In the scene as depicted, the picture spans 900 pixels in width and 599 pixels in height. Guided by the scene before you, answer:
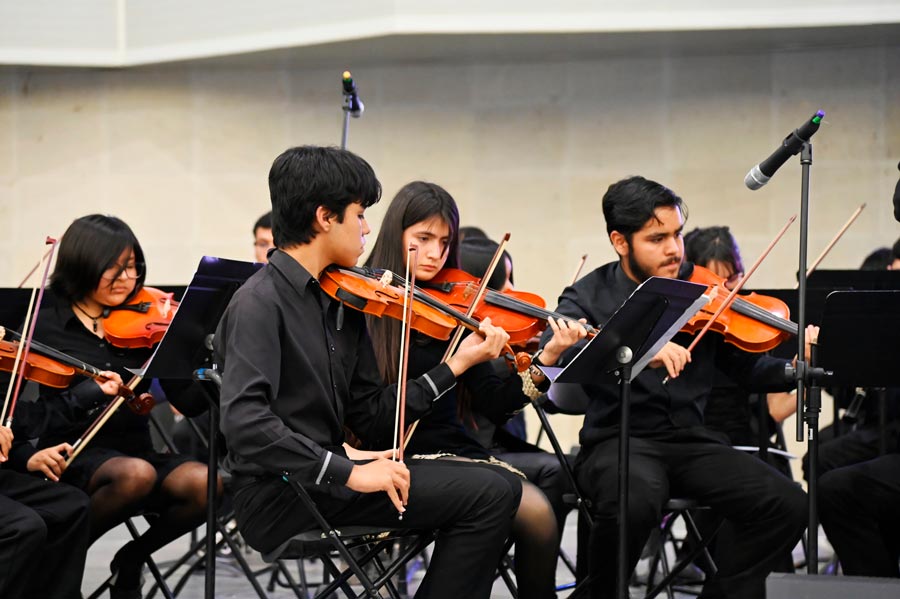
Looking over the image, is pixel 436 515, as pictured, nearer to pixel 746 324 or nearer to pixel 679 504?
pixel 679 504

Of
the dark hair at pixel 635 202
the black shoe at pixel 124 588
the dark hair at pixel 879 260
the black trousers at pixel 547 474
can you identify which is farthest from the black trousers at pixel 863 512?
the black shoe at pixel 124 588

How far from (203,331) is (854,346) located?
4.93ft

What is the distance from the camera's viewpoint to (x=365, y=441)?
2.64m

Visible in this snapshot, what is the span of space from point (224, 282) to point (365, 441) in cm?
50

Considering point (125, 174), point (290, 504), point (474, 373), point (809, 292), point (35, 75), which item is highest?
point (35, 75)

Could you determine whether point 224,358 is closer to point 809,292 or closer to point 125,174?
point 809,292

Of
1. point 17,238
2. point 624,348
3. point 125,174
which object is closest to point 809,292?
point 624,348

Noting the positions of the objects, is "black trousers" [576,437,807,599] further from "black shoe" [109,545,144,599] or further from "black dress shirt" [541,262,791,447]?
"black shoe" [109,545,144,599]

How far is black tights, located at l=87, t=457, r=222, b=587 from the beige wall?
2.99m

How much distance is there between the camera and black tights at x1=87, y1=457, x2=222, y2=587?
3104 mm

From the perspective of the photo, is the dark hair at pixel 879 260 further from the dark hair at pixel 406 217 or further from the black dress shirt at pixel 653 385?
the dark hair at pixel 406 217

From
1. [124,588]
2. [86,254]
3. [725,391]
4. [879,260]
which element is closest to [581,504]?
[725,391]

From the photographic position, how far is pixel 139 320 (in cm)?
329

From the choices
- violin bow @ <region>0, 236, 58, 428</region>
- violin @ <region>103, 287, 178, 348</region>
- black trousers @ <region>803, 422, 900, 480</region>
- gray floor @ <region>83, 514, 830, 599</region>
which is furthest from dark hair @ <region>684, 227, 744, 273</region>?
violin bow @ <region>0, 236, 58, 428</region>
